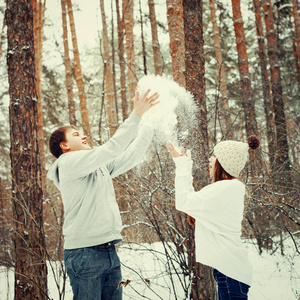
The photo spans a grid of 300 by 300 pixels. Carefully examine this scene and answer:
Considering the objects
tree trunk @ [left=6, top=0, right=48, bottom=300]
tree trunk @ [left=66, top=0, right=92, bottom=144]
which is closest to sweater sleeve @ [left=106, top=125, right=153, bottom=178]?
tree trunk @ [left=6, top=0, right=48, bottom=300]

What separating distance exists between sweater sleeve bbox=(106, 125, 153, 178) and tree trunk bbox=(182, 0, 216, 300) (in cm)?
105

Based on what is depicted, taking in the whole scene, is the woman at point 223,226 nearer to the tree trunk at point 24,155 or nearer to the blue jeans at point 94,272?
the blue jeans at point 94,272

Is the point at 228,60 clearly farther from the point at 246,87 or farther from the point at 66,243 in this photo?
the point at 66,243

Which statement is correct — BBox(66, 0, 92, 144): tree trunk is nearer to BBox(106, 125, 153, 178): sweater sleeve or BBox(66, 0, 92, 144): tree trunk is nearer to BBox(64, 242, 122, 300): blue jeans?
BBox(106, 125, 153, 178): sweater sleeve

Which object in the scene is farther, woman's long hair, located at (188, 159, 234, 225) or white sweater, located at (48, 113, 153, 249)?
woman's long hair, located at (188, 159, 234, 225)

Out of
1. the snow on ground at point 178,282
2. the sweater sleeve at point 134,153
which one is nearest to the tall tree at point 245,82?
the snow on ground at point 178,282

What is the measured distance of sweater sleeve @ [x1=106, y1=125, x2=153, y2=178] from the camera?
256 cm

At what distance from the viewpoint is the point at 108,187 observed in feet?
7.97

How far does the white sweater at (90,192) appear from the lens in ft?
7.02

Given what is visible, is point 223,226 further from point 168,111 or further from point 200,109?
point 200,109

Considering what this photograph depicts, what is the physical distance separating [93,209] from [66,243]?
308 millimetres

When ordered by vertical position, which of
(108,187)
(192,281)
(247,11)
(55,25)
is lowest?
(192,281)

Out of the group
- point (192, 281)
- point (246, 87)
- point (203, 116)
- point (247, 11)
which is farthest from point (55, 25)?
point (192, 281)

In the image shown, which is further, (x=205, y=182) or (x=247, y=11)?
(x=247, y=11)
